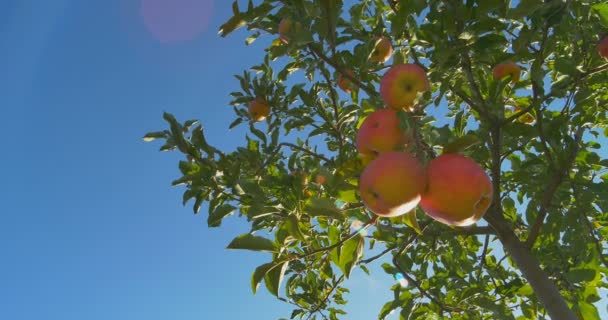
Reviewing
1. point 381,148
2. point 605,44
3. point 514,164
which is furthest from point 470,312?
point 605,44

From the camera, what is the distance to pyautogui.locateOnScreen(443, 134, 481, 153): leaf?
162cm

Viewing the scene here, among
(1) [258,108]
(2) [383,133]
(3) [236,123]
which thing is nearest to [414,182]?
(2) [383,133]

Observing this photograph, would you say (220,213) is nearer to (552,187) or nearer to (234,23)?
(234,23)

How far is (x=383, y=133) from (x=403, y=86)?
34cm

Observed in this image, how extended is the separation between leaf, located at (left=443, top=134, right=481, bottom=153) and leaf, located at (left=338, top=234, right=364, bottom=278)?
1.82 feet

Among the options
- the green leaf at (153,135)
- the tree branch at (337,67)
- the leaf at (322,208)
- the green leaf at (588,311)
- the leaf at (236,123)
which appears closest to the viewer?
the leaf at (322,208)

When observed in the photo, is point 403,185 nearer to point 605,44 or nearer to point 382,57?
point 382,57

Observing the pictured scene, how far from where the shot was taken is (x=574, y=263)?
10.6 feet

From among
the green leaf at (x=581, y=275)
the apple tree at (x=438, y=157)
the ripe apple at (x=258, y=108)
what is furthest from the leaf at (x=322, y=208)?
the ripe apple at (x=258, y=108)

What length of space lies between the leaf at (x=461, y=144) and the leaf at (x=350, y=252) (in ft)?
1.82

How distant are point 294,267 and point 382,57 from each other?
185cm

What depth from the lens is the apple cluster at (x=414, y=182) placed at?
4.91 ft

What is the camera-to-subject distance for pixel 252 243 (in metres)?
1.84

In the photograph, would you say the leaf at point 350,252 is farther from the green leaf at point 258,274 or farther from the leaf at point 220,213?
the leaf at point 220,213
